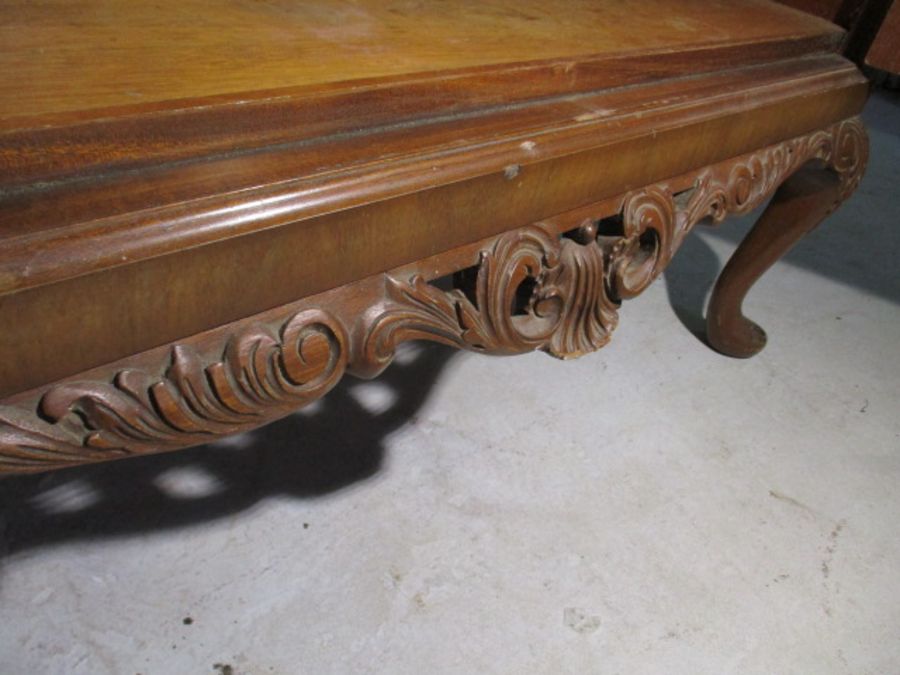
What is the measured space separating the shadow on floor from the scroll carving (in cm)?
37

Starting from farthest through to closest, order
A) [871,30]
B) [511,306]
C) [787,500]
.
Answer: [787,500] < [871,30] < [511,306]

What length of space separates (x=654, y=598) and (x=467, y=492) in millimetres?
205

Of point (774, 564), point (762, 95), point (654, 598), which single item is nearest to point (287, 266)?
point (762, 95)

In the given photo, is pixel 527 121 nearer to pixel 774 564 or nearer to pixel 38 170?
pixel 38 170

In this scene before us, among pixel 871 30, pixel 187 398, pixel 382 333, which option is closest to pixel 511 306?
pixel 382 333

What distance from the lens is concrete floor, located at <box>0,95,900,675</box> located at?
0.67 meters

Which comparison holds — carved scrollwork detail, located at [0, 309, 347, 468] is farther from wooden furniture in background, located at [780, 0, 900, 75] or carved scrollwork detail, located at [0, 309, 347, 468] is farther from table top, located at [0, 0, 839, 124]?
wooden furniture in background, located at [780, 0, 900, 75]

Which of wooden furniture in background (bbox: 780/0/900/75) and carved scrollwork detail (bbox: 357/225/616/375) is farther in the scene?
wooden furniture in background (bbox: 780/0/900/75)

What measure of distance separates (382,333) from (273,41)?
0.59 feet

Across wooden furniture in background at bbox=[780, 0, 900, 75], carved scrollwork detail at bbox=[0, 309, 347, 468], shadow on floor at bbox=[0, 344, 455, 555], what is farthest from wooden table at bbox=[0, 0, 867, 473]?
shadow on floor at bbox=[0, 344, 455, 555]

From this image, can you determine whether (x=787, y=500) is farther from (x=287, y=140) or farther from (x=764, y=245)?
(x=287, y=140)

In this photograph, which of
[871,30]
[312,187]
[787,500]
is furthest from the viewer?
[787,500]

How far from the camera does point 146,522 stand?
2.42 feet

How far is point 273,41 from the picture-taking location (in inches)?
17.6
